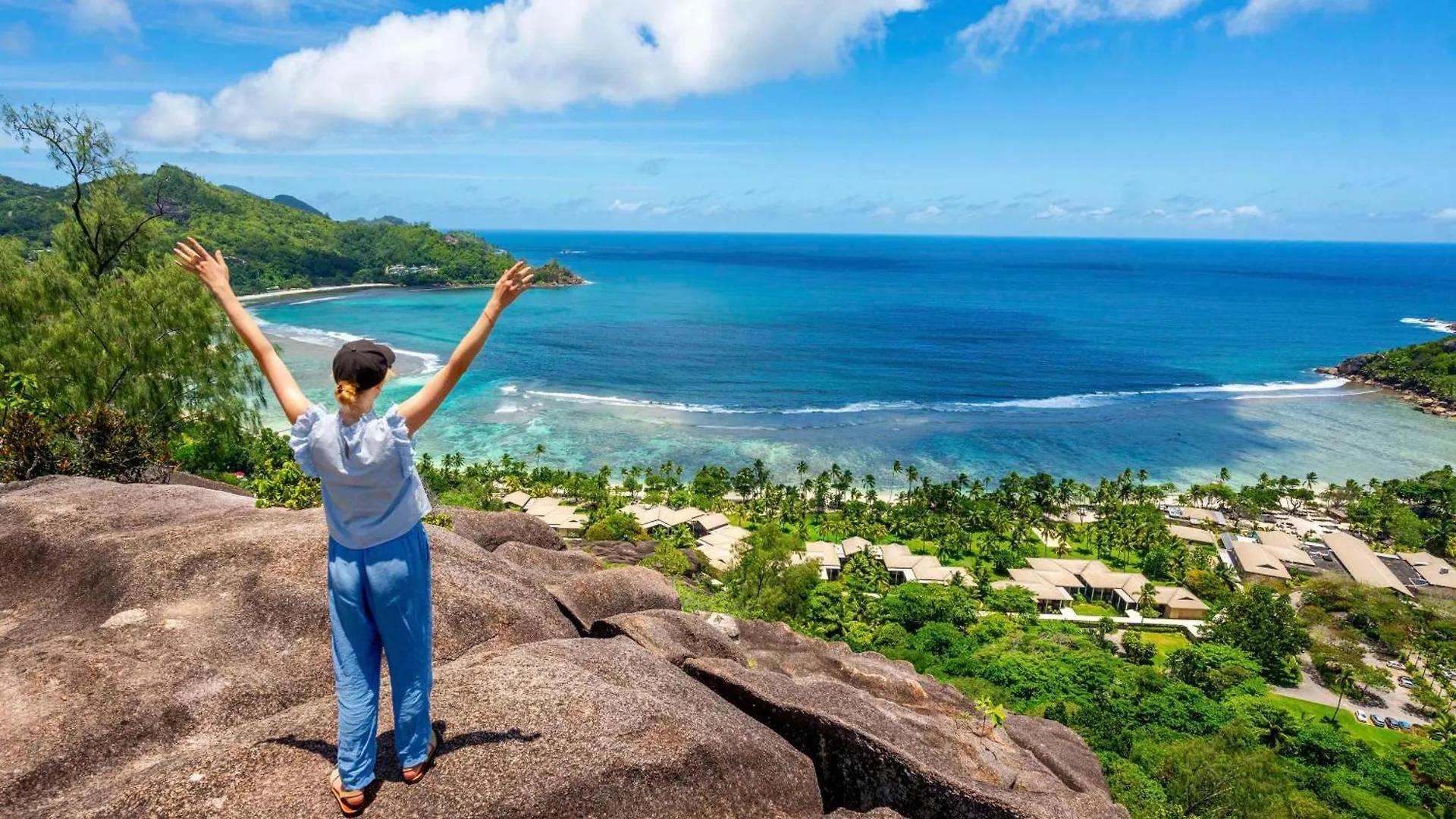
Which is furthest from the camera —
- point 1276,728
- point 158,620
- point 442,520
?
point 1276,728

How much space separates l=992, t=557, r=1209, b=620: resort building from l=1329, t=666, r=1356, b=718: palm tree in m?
6.97

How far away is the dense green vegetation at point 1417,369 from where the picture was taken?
9738 centimetres

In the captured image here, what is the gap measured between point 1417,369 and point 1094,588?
3674 inches

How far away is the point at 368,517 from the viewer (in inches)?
189

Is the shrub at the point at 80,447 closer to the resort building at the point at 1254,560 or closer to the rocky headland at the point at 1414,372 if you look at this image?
the resort building at the point at 1254,560

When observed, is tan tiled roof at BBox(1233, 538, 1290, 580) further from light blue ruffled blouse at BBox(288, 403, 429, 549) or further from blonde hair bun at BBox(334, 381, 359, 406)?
blonde hair bun at BBox(334, 381, 359, 406)

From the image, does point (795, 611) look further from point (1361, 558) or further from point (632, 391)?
point (632, 391)

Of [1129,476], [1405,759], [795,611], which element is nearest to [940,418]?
[1129,476]

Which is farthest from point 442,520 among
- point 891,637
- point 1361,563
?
point 1361,563

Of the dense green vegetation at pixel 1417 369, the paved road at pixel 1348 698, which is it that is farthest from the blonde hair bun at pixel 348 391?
the dense green vegetation at pixel 1417 369

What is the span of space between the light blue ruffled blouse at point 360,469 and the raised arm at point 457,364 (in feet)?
0.31

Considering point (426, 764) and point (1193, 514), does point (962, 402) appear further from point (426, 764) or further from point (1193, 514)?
point (426, 764)

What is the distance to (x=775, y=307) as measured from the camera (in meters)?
166

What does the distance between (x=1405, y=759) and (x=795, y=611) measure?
27.5 m
